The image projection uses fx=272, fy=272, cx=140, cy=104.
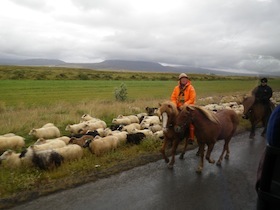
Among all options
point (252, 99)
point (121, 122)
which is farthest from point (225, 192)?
point (121, 122)

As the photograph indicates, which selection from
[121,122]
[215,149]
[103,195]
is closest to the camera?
[103,195]

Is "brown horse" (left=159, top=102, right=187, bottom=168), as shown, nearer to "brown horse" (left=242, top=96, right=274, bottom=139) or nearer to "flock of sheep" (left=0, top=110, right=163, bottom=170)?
"flock of sheep" (left=0, top=110, right=163, bottom=170)

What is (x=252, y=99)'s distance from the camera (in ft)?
40.3

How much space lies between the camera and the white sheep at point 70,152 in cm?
789

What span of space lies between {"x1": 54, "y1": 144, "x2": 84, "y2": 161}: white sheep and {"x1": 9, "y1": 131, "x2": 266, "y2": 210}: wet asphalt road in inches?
70.0

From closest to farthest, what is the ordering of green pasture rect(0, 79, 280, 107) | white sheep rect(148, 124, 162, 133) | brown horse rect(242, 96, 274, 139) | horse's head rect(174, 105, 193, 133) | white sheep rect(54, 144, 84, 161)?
1. horse's head rect(174, 105, 193, 133)
2. white sheep rect(54, 144, 84, 161)
3. white sheep rect(148, 124, 162, 133)
4. brown horse rect(242, 96, 274, 139)
5. green pasture rect(0, 79, 280, 107)

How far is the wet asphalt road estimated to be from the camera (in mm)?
5324

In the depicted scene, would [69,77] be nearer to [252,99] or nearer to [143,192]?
[252,99]

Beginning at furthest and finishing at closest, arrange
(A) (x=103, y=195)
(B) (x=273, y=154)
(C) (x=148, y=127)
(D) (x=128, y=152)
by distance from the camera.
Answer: (C) (x=148, y=127), (D) (x=128, y=152), (A) (x=103, y=195), (B) (x=273, y=154)

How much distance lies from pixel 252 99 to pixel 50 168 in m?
9.20

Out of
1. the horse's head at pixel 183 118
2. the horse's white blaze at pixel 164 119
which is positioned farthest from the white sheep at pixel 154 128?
the horse's head at pixel 183 118

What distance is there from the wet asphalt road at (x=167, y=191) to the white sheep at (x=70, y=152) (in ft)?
5.84

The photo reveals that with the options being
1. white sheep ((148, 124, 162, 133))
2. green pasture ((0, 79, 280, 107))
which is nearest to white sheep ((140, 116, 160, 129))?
white sheep ((148, 124, 162, 133))

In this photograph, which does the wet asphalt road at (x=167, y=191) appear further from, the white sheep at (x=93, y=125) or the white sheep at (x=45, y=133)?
the white sheep at (x=45, y=133)
